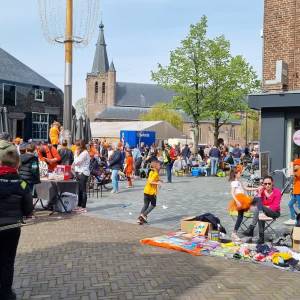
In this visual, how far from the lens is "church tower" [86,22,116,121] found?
101 m

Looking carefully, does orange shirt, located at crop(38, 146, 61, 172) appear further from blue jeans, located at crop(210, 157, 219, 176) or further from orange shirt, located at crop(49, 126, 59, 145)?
blue jeans, located at crop(210, 157, 219, 176)

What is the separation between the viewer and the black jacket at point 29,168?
1010 cm

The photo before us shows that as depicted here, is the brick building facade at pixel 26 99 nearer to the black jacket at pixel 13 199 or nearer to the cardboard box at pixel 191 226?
the cardboard box at pixel 191 226

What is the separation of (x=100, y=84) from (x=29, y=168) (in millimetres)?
93254

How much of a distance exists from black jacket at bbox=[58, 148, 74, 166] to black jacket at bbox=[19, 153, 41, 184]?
8.57 feet

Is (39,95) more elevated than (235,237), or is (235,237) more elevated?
(39,95)

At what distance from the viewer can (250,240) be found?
28.0ft

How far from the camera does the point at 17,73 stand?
1476 inches

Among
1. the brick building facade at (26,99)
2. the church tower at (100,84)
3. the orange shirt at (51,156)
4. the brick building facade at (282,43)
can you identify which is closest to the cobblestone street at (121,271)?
the orange shirt at (51,156)

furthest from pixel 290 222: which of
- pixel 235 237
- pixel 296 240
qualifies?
pixel 296 240

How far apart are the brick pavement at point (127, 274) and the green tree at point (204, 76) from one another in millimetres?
30291

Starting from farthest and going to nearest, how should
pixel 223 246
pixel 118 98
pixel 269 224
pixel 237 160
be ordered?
pixel 118 98
pixel 237 160
pixel 269 224
pixel 223 246

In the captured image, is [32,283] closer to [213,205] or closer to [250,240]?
[250,240]

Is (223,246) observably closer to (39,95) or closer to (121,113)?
(39,95)
